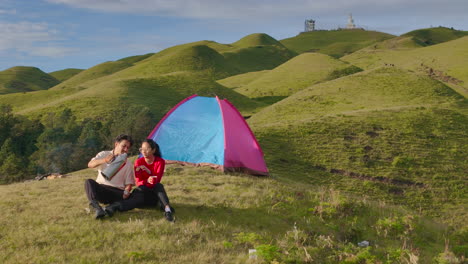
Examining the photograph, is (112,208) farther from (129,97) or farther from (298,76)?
(298,76)

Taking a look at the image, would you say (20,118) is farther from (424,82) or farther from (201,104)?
(424,82)

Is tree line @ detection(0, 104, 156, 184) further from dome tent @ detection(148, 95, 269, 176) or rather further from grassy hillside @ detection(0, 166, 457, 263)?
grassy hillside @ detection(0, 166, 457, 263)

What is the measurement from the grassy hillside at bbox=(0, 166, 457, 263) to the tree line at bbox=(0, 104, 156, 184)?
20.2 m

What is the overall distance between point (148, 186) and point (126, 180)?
1.87 ft

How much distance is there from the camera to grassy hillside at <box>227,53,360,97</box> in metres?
82.0

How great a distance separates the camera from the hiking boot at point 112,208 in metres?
8.88

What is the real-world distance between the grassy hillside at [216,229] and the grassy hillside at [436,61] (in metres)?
55.9

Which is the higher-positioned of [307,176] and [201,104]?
[201,104]

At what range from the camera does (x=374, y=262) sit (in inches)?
311

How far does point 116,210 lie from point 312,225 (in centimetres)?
502

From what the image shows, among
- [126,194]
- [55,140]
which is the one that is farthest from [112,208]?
[55,140]

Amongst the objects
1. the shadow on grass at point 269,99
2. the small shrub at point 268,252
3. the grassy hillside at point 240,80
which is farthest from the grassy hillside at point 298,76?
the small shrub at point 268,252

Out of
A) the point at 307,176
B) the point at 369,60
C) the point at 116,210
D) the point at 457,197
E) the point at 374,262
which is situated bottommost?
the point at 457,197

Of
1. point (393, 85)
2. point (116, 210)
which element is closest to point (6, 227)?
point (116, 210)
